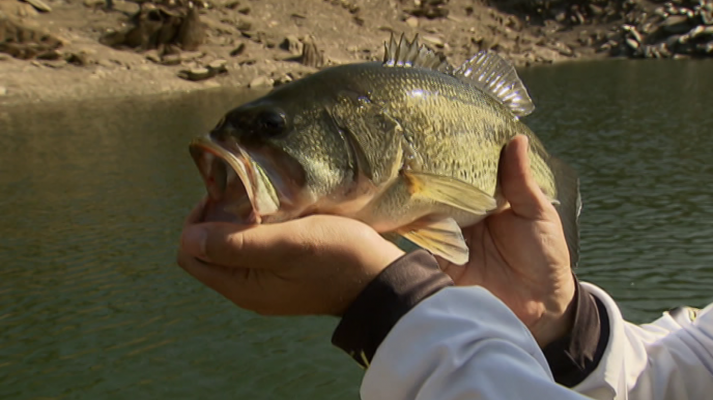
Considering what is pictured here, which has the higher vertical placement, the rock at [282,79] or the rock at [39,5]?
the rock at [39,5]

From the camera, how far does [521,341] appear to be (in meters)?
1.68

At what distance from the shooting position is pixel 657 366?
2492 mm

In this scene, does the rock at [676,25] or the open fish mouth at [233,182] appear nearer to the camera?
Result: the open fish mouth at [233,182]

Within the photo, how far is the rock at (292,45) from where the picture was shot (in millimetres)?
25750

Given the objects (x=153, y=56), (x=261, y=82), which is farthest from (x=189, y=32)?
(x=261, y=82)

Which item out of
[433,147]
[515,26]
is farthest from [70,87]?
[515,26]

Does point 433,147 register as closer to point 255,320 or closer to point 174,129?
point 255,320

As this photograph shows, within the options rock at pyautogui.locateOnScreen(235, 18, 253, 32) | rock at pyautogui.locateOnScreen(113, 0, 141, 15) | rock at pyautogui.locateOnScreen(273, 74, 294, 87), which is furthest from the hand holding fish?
rock at pyautogui.locateOnScreen(235, 18, 253, 32)

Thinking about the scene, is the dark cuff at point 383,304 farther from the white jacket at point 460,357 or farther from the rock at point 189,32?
the rock at point 189,32

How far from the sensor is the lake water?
5559 mm

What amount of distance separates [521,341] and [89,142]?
13.1m

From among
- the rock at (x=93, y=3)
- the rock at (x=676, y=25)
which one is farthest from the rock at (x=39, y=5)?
the rock at (x=676, y=25)

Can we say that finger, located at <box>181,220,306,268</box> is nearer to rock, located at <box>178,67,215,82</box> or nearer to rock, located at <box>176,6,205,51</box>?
rock, located at <box>178,67,215,82</box>

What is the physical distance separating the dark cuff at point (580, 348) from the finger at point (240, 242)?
104 cm
